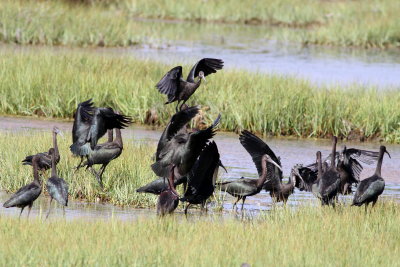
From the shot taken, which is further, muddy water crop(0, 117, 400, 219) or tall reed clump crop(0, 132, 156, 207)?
tall reed clump crop(0, 132, 156, 207)

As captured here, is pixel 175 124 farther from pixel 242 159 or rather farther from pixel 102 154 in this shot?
pixel 242 159

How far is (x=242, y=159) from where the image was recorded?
518 inches

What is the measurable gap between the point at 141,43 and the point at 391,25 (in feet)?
28.2

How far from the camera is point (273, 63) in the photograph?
24.9 meters

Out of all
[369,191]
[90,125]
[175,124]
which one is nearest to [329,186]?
[369,191]

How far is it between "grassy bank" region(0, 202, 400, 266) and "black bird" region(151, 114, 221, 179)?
2.69 feet

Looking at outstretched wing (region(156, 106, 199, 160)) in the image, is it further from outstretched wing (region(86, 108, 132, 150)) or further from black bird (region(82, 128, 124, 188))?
black bird (region(82, 128, 124, 188))

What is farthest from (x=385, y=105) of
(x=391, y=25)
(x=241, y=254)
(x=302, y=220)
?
(x=391, y=25)

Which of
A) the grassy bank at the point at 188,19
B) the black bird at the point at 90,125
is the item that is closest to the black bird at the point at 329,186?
the black bird at the point at 90,125

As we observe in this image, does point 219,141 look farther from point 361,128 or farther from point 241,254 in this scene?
point 241,254

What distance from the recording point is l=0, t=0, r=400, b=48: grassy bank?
24.8 m

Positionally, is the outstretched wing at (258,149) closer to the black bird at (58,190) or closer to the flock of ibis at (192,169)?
→ the flock of ibis at (192,169)

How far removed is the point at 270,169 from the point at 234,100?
592 centimetres

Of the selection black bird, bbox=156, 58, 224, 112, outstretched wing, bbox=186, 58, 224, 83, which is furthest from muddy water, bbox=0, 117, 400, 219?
outstretched wing, bbox=186, 58, 224, 83
